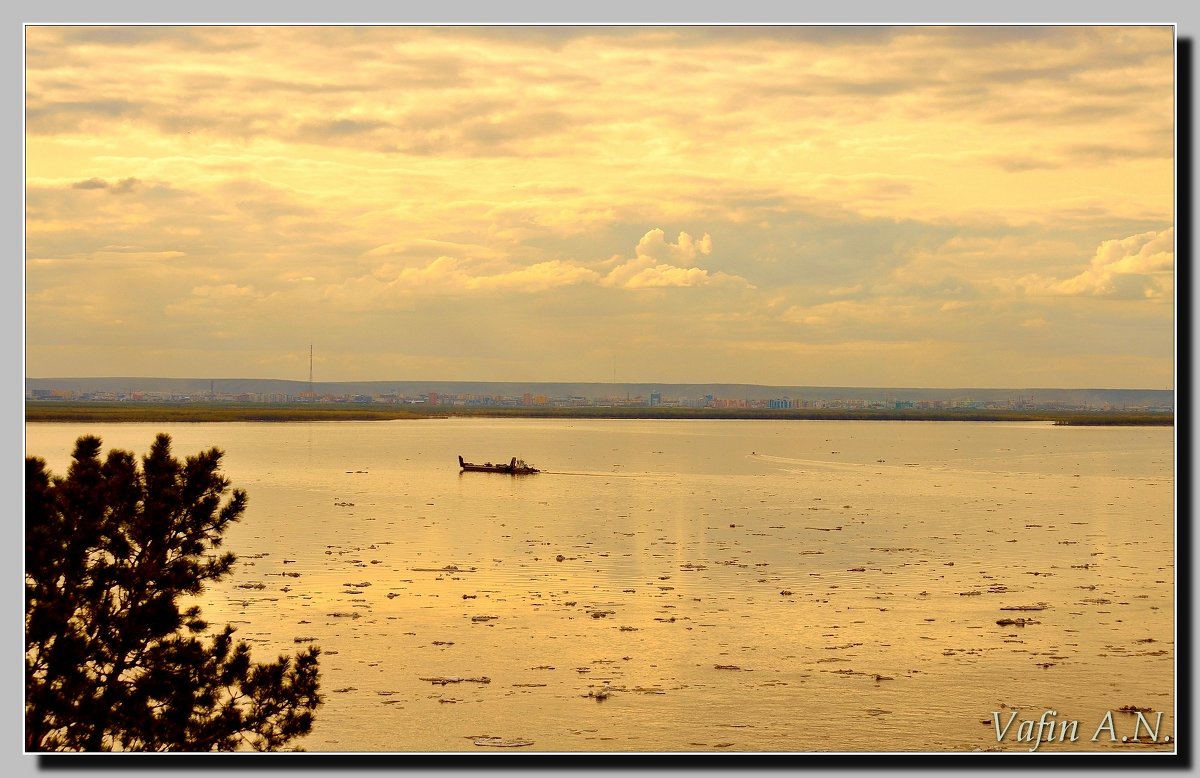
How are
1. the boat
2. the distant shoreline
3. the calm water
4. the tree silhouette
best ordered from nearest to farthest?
the tree silhouette
the calm water
the boat
the distant shoreline

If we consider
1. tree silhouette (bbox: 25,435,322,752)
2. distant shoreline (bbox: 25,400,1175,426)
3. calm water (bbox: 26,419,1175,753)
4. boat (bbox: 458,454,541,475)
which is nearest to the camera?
tree silhouette (bbox: 25,435,322,752)

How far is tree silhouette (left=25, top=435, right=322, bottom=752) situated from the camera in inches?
356

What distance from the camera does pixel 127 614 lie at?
9.27 m

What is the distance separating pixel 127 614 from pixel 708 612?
1039cm

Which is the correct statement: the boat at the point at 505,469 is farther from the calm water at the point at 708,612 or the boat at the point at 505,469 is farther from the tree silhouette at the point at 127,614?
the tree silhouette at the point at 127,614

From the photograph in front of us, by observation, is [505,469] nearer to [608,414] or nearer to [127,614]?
[127,614]

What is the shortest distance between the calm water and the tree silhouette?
2.60m

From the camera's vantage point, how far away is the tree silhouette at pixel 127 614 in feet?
29.6

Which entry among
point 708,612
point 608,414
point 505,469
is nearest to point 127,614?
point 708,612

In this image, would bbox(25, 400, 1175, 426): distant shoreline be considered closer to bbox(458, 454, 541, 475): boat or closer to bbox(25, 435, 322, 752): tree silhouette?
bbox(458, 454, 541, 475): boat

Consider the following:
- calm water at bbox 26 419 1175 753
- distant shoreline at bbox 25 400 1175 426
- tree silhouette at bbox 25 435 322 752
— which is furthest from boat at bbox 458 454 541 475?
distant shoreline at bbox 25 400 1175 426

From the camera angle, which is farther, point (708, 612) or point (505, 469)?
point (505, 469)

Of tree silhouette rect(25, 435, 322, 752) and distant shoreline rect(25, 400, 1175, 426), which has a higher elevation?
tree silhouette rect(25, 435, 322, 752)

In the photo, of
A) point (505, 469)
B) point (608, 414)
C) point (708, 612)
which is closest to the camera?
point (708, 612)
